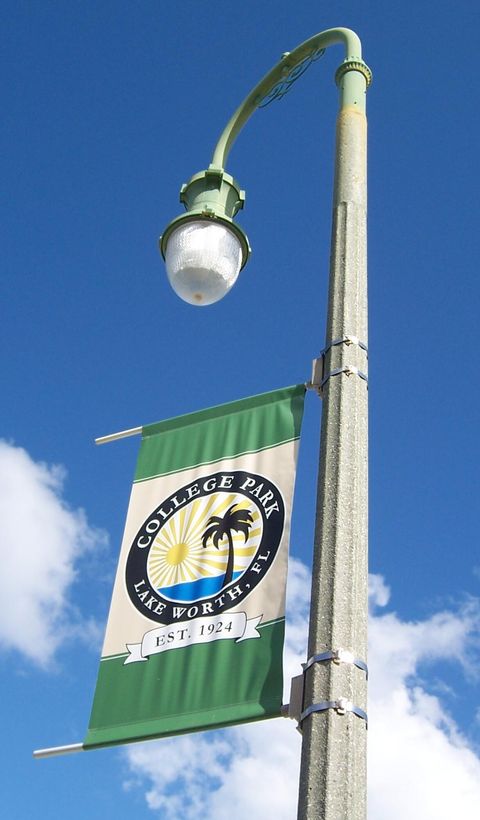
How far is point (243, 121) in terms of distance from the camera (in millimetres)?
6906

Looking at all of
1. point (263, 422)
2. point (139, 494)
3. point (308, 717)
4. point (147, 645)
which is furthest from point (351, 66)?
point (308, 717)

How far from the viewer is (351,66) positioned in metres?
6.23

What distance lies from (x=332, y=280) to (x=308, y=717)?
236cm

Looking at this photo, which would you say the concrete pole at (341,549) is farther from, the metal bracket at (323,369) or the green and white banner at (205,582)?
the green and white banner at (205,582)

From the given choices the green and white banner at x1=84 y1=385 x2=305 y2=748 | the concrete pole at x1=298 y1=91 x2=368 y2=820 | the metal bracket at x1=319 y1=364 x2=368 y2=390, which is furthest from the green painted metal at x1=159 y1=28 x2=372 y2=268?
the metal bracket at x1=319 y1=364 x2=368 y2=390

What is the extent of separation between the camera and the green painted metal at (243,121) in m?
5.71

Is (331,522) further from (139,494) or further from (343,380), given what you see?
(139,494)

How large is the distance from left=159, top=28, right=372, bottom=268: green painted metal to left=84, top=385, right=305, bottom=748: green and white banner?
1.12m

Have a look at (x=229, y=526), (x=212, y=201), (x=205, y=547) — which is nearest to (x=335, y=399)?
(x=229, y=526)

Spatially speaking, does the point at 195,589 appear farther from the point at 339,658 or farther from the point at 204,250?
the point at 204,250

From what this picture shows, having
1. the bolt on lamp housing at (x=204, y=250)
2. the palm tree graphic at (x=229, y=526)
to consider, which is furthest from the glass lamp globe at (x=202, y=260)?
the palm tree graphic at (x=229, y=526)

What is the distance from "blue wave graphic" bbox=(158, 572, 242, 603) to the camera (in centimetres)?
460

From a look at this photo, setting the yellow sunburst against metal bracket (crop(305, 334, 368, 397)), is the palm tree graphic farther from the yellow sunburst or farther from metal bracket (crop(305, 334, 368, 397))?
metal bracket (crop(305, 334, 368, 397))

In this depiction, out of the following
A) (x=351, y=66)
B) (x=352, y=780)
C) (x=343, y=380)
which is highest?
(x=351, y=66)
